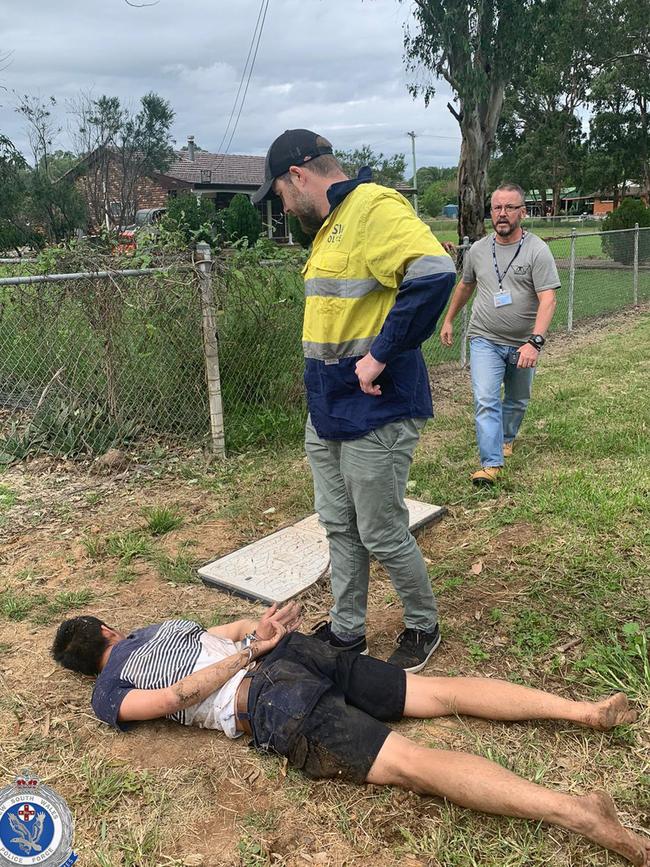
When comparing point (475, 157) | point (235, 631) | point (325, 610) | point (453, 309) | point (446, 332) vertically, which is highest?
point (475, 157)

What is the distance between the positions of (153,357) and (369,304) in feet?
10.8

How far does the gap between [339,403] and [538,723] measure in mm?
1303

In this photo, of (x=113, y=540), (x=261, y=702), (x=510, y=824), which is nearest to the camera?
(x=510, y=824)

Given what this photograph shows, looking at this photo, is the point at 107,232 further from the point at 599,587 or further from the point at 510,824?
the point at 510,824

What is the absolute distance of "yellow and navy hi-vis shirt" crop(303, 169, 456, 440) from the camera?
2.24 meters

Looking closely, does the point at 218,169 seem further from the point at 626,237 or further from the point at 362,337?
the point at 362,337

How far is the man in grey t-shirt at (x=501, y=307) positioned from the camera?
174 inches

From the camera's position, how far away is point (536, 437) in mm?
5402

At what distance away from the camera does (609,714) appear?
2.27 metres

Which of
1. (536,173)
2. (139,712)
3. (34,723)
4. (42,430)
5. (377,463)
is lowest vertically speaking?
(34,723)

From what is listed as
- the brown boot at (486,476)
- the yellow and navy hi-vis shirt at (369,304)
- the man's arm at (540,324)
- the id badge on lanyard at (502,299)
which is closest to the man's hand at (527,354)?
the man's arm at (540,324)

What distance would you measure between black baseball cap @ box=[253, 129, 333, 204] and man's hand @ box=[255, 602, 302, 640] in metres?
1.57

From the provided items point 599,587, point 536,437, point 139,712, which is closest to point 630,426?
point 536,437

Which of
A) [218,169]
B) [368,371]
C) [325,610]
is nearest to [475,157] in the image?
[325,610]
